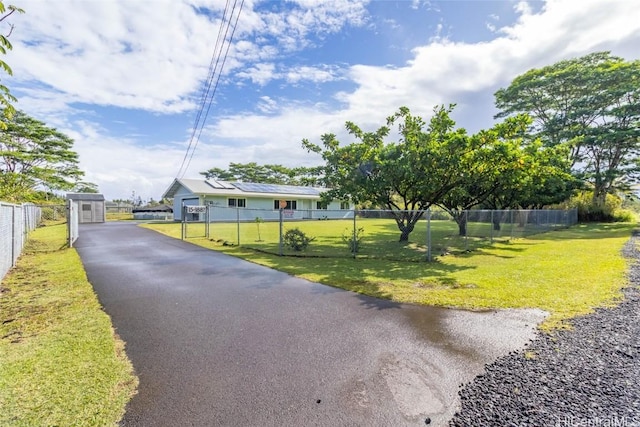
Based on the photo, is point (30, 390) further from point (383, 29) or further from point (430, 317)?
point (383, 29)

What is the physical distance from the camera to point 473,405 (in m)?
2.62

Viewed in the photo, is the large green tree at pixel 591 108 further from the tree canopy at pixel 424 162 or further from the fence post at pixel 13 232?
the fence post at pixel 13 232

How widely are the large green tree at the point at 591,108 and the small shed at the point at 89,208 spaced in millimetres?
35819

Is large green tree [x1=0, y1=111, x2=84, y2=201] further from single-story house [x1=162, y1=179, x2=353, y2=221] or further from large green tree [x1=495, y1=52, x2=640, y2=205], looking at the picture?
large green tree [x1=495, y1=52, x2=640, y2=205]

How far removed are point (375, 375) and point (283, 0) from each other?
9.25 meters

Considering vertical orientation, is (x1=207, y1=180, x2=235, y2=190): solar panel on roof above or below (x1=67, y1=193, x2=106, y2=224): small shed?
above

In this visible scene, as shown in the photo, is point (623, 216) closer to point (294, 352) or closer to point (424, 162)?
point (424, 162)

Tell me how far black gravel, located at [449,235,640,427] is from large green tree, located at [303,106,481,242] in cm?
632

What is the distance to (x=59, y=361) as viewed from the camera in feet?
10.9

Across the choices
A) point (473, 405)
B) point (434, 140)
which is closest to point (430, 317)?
point (473, 405)

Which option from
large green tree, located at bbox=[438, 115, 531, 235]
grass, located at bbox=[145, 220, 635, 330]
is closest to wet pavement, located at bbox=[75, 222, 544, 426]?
grass, located at bbox=[145, 220, 635, 330]

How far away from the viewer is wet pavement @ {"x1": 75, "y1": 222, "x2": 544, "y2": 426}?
2.57 meters

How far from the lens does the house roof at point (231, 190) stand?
27.3m

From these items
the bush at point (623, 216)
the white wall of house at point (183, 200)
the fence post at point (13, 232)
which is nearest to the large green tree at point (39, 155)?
the white wall of house at point (183, 200)
